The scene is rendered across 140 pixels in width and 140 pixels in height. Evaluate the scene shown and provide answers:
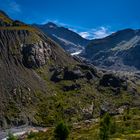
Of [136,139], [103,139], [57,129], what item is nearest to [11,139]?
[57,129]

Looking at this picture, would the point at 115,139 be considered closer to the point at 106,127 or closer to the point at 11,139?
the point at 106,127

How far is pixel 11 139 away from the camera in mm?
189500

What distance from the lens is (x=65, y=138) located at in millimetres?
192750

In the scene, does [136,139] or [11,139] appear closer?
[136,139]

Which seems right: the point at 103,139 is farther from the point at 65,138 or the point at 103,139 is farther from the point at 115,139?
the point at 65,138

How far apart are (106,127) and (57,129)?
2499 cm

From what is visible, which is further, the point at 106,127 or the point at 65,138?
the point at 65,138

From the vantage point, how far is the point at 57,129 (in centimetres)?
18850

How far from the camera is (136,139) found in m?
168

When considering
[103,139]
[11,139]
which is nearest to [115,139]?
[103,139]

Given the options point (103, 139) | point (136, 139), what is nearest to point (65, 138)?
point (103, 139)

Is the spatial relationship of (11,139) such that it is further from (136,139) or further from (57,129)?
(136,139)

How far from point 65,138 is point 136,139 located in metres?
39.7

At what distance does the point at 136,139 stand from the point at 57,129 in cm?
4015
